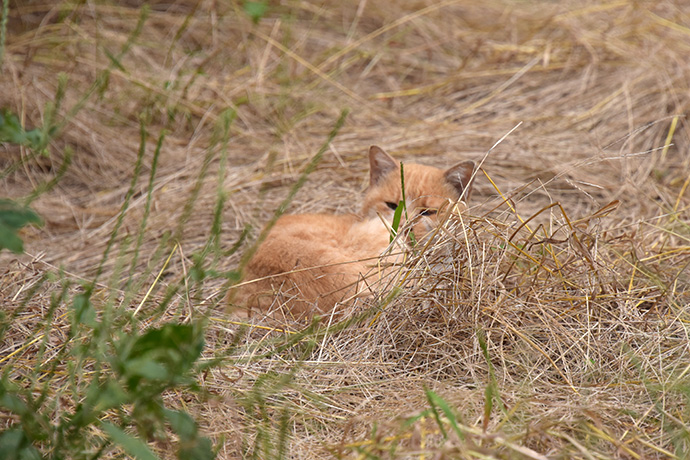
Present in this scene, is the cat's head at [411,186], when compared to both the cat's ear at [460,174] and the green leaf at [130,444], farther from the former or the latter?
the green leaf at [130,444]

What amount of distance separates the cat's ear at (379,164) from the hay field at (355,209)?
25 centimetres

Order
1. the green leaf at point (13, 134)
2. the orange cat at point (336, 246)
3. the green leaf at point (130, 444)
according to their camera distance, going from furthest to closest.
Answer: the orange cat at point (336, 246) < the green leaf at point (13, 134) < the green leaf at point (130, 444)

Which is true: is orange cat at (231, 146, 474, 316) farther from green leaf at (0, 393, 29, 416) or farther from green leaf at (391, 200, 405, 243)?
green leaf at (0, 393, 29, 416)

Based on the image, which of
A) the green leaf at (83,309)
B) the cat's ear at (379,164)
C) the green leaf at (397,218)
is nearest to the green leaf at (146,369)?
the green leaf at (83,309)

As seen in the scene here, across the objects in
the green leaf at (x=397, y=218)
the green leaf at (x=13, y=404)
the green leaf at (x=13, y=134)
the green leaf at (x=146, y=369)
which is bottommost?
the green leaf at (x=13, y=404)

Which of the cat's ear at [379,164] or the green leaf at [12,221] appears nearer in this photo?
the green leaf at [12,221]

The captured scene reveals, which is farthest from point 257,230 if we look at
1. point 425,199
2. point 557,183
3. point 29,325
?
point 557,183

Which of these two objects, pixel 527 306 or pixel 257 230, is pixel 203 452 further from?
pixel 257 230

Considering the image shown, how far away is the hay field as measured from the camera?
1.55 metres

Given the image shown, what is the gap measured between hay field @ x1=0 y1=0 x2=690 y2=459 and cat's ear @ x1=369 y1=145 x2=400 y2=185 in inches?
9.8

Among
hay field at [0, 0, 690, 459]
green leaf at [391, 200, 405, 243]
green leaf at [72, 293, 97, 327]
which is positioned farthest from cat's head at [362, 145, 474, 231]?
green leaf at [72, 293, 97, 327]

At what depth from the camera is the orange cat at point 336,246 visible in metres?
2.17

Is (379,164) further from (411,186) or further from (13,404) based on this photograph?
(13,404)

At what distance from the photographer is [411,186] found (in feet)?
9.40
